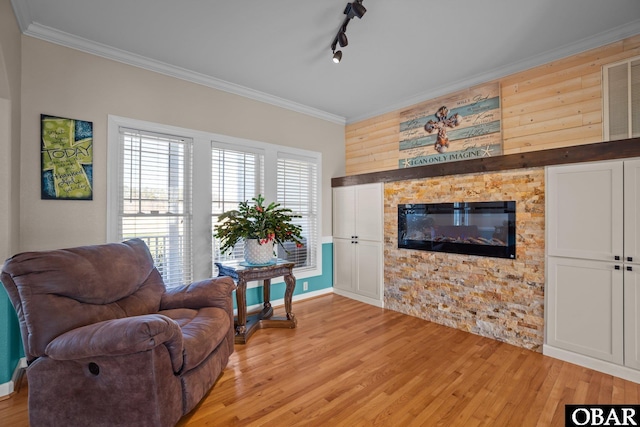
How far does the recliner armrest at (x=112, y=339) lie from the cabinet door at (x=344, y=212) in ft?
10.3

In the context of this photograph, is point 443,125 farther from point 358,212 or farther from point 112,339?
point 112,339

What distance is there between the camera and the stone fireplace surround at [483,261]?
274cm

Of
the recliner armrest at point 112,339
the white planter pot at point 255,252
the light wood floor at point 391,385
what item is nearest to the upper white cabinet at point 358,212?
the light wood floor at point 391,385

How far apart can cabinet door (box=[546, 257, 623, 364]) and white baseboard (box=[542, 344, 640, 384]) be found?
0.04 m

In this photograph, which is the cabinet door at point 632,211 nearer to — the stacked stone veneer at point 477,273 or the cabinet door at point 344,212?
the stacked stone veneer at point 477,273

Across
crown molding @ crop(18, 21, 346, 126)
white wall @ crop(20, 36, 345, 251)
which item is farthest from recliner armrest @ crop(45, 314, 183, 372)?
crown molding @ crop(18, 21, 346, 126)

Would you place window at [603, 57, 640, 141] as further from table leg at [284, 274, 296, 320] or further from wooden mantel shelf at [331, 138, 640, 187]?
table leg at [284, 274, 296, 320]

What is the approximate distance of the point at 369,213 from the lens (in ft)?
13.7

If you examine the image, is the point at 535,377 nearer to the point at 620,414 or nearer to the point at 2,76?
the point at 620,414

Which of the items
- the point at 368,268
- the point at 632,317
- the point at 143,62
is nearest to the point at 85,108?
the point at 143,62

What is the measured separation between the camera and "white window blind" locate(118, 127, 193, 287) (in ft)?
9.59

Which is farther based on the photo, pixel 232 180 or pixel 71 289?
pixel 232 180

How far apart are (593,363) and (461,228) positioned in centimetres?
152
